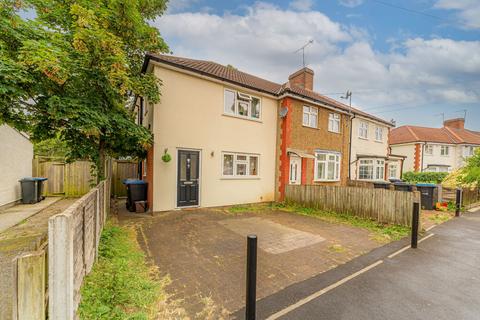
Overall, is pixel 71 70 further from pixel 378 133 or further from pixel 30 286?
pixel 378 133

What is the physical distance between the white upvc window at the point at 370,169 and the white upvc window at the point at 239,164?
10.9 meters

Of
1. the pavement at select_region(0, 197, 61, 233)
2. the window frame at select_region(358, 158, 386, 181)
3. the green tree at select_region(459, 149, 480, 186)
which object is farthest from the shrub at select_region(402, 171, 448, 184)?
the pavement at select_region(0, 197, 61, 233)

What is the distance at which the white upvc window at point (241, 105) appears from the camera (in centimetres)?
1069

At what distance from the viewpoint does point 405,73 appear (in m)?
21.2

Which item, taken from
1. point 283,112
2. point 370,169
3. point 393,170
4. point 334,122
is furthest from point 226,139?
point 393,170

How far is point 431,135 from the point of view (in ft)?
101

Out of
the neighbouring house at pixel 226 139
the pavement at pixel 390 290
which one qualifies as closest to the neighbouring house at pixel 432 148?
the neighbouring house at pixel 226 139

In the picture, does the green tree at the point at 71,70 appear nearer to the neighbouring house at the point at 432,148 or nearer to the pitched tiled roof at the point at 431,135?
the neighbouring house at the point at 432,148

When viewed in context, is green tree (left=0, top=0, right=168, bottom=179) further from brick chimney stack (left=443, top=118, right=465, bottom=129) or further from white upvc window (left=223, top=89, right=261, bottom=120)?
brick chimney stack (left=443, top=118, right=465, bottom=129)

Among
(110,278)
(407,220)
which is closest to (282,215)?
(407,220)

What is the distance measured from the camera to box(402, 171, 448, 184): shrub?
75.0ft

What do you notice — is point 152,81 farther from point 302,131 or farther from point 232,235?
point 302,131

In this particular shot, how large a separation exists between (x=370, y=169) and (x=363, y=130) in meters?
3.46

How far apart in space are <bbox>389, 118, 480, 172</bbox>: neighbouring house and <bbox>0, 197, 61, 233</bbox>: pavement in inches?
1496
